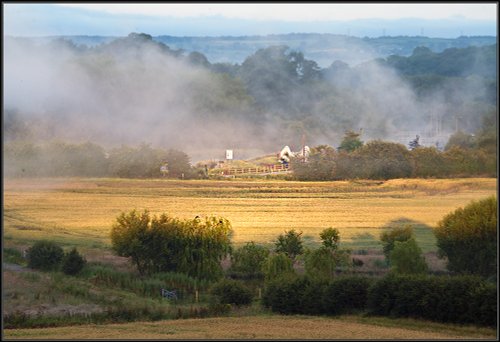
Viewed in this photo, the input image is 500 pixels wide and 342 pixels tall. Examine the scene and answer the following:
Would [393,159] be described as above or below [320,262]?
above

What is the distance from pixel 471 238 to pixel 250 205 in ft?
11.5

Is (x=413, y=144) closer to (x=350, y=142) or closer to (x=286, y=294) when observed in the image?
(x=350, y=142)

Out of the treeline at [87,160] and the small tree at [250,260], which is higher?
the treeline at [87,160]

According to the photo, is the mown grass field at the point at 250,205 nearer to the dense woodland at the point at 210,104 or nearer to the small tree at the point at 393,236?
the small tree at the point at 393,236

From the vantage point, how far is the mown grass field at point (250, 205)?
14.5 m

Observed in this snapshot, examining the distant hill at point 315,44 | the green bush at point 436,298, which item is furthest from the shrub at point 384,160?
the green bush at point 436,298

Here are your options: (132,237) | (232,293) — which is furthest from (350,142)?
(132,237)

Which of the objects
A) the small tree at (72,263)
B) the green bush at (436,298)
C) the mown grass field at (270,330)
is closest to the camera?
the mown grass field at (270,330)

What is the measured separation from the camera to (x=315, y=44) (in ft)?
50.5

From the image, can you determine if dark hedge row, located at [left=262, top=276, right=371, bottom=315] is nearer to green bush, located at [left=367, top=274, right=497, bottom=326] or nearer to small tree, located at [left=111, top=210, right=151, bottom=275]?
green bush, located at [left=367, top=274, right=497, bottom=326]

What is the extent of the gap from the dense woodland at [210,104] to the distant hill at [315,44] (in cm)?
12

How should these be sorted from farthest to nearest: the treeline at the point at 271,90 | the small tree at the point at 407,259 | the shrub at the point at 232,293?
the treeline at the point at 271,90 < the small tree at the point at 407,259 < the shrub at the point at 232,293

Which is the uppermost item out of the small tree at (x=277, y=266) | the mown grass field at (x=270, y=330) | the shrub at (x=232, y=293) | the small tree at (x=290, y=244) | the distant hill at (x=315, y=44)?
the distant hill at (x=315, y=44)

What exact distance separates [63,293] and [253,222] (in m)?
3.17
